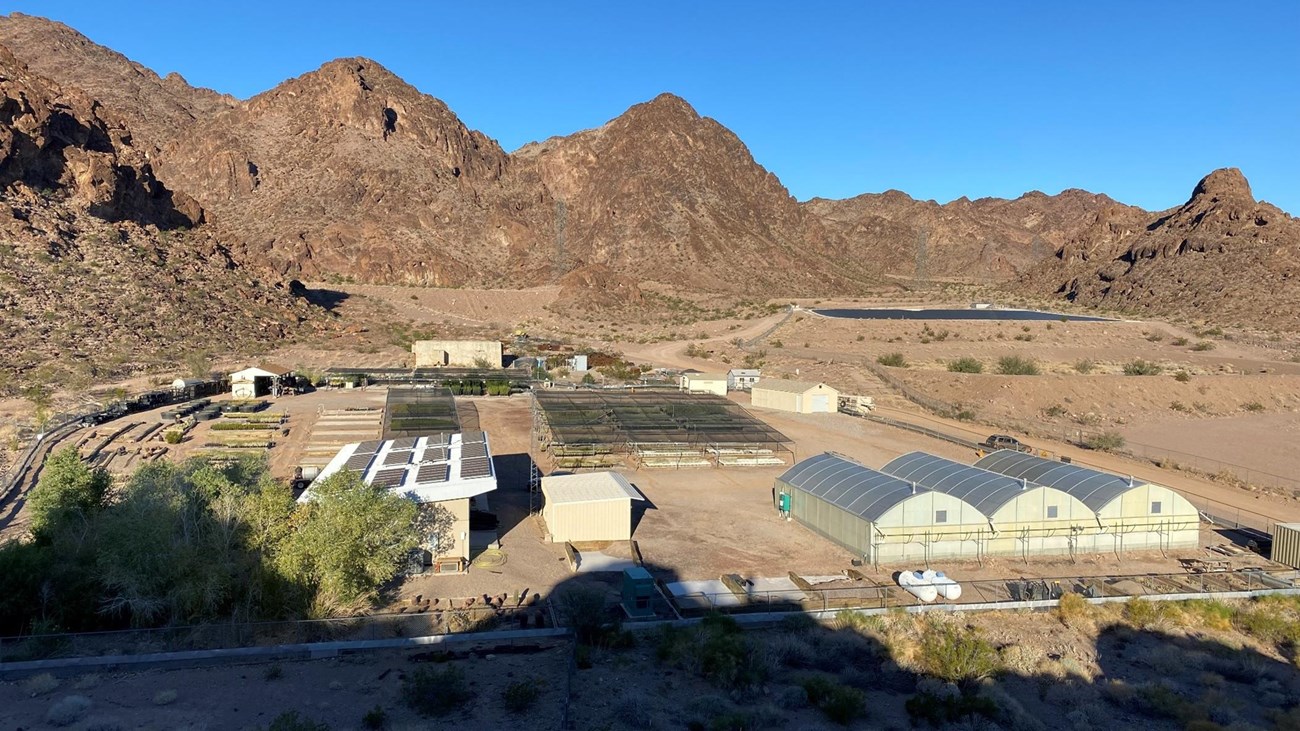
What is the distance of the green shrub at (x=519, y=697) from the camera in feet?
41.5

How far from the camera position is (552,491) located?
23812 millimetres

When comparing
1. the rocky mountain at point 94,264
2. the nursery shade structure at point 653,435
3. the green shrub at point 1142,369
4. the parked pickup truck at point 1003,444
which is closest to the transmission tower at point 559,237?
the rocky mountain at point 94,264

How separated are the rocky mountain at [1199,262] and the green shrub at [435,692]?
94.5 meters

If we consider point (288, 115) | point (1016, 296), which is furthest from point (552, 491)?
point (288, 115)

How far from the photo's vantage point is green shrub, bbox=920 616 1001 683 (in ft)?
46.4

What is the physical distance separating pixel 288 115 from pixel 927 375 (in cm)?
13102

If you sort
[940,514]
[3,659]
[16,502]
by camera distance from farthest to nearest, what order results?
1. [16,502]
2. [940,514]
3. [3,659]

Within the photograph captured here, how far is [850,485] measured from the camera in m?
23.6

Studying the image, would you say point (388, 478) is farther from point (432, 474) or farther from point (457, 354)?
point (457, 354)

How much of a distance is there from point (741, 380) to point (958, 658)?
41.6 meters

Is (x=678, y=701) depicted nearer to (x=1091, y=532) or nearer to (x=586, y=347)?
(x=1091, y=532)

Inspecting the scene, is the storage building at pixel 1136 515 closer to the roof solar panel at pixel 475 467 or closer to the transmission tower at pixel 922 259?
the roof solar panel at pixel 475 467

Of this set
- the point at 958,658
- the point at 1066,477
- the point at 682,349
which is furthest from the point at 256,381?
the point at 958,658

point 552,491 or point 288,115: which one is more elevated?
point 288,115
